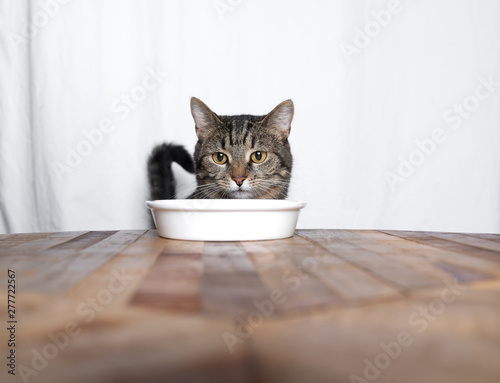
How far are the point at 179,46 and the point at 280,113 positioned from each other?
0.46m

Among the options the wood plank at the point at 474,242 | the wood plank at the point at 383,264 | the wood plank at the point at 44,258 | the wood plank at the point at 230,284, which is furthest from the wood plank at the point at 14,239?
the wood plank at the point at 474,242

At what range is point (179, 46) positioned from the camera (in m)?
1.37

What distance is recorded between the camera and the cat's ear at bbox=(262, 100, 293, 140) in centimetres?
120

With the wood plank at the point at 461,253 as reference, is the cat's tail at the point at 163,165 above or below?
above

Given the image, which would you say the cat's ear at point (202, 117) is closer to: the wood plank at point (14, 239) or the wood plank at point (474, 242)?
the wood plank at point (14, 239)

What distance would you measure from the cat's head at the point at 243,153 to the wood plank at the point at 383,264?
1.51 feet

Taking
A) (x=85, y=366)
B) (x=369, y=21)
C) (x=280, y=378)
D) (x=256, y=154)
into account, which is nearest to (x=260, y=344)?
(x=280, y=378)

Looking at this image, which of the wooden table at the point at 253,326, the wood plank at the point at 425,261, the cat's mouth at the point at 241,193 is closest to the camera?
the wooden table at the point at 253,326

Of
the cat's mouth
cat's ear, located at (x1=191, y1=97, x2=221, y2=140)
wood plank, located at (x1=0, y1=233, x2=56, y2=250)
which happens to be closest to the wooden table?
wood plank, located at (x1=0, y1=233, x2=56, y2=250)

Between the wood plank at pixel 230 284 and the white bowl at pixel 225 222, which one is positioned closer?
the wood plank at pixel 230 284

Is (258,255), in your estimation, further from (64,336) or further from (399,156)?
(399,156)

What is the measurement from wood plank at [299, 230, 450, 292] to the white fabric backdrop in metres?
0.78

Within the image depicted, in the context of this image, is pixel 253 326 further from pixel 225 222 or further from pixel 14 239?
pixel 14 239

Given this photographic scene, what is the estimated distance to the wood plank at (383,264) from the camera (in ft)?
1.35
